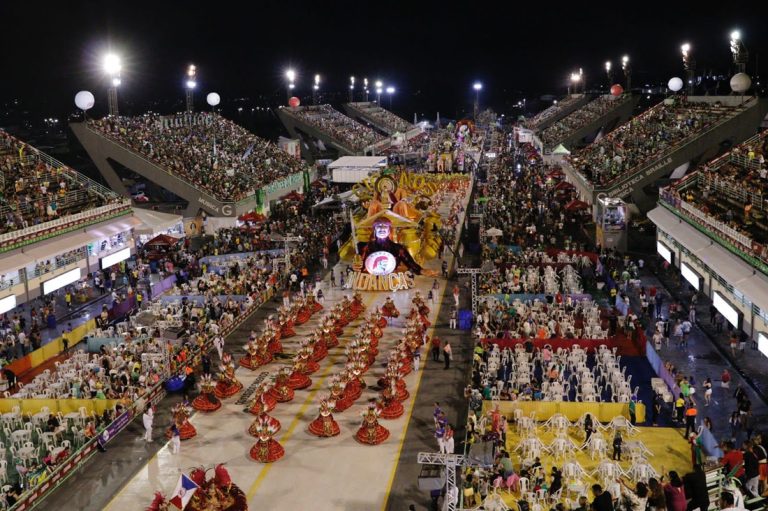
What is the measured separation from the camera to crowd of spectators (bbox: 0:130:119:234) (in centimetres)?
3319

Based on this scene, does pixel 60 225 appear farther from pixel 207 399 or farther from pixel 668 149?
pixel 668 149

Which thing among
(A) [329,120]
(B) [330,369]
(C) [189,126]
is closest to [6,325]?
(B) [330,369]

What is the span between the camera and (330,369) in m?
25.4

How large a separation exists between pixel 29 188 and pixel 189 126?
1071 inches

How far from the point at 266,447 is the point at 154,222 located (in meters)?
23.9

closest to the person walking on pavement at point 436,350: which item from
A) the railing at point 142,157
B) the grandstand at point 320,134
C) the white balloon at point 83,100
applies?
the railing at point 142,157

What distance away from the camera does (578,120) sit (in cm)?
8975

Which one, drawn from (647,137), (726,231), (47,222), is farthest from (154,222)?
(647,137)

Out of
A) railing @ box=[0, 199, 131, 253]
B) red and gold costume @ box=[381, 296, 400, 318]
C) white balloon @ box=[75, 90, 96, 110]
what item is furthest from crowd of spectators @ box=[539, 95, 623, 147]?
red and gold costume @ box=[381, 296, 400, 318]

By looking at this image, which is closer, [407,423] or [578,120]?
[407,423]

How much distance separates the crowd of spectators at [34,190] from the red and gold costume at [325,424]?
17.4 meters

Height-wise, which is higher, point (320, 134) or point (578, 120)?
point (578, 120)

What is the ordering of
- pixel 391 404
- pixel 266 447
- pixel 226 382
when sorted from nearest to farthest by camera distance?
pixel 266 447 < pixel 391 404 < pixel 226 382

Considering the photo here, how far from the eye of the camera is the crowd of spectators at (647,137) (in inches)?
1859
